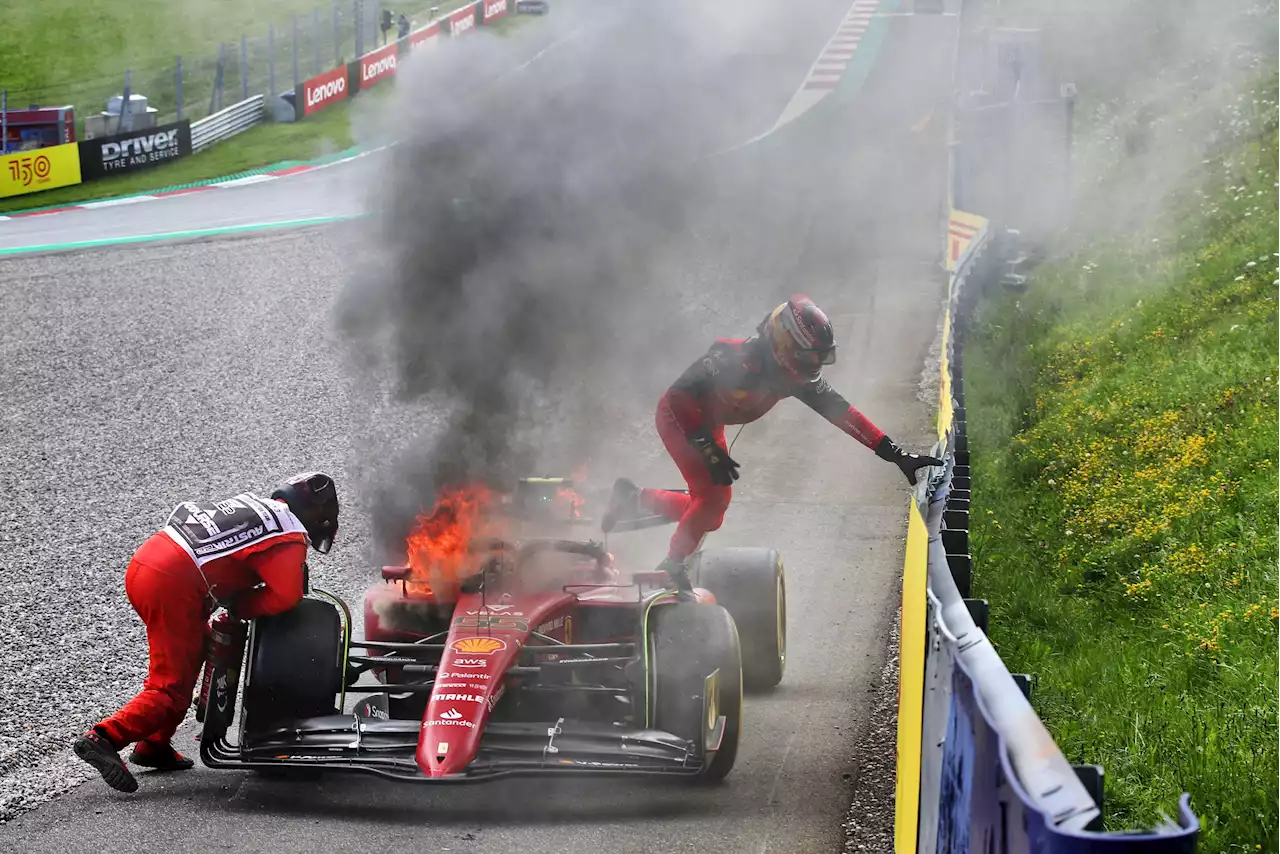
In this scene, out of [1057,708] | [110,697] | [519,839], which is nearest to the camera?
[519,839]

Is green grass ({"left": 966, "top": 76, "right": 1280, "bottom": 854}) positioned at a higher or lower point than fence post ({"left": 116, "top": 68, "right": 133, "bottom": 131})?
lower

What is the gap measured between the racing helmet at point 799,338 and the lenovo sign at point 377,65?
95.7ft

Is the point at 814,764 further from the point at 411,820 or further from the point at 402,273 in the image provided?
the point at 402,273

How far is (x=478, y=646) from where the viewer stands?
689 centimetres

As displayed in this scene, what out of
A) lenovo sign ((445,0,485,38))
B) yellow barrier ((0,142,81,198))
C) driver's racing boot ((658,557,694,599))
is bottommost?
driver's racing boot ((658,557,694,599))

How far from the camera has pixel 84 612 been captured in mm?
9703

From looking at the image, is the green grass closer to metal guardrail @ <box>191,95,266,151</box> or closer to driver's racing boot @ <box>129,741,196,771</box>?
driver's racing boot @ <box>129,741,196,771</box>

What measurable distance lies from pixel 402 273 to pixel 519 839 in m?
4.60

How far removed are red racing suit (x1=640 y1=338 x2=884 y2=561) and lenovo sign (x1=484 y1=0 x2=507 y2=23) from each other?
3356cm

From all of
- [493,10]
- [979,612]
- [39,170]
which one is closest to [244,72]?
[39,170]

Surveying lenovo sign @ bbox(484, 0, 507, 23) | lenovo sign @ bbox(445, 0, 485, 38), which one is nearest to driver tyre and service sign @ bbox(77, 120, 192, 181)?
lenovo sign @ bbox(445, 0, 485, 38)

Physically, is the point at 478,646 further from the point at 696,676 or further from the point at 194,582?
the point at 194,582

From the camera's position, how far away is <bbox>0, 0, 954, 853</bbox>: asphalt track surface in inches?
256

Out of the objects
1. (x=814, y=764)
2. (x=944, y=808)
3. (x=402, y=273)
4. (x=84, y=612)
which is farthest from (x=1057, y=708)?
(x=84, y=612)
